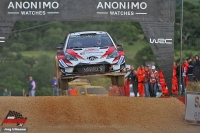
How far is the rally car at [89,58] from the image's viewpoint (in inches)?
757

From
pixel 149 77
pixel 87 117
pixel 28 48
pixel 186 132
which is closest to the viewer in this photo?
pixel 186 132

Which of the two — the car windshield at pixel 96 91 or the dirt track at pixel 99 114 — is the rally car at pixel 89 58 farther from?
the car windshield at pixel 96 91

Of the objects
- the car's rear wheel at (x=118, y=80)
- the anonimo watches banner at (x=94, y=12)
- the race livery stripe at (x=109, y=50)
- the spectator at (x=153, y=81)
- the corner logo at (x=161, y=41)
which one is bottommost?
the spectator at (x=153, y=81)

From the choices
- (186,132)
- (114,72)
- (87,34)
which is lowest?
(186,132)

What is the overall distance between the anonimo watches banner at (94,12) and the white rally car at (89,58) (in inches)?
35.8

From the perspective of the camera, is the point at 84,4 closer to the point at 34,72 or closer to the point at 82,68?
the point at 82,68

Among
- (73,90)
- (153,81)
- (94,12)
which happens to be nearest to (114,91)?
(73,90)

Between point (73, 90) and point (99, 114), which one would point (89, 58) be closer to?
point (99, 114)

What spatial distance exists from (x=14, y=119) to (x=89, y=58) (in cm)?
315

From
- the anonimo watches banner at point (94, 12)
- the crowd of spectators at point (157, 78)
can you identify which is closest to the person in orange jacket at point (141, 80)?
the crowd of spectators at point (157, 78)

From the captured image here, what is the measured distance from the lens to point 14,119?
18641 millimetres

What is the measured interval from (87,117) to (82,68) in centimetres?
163

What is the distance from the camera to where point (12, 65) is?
3894 centimetres

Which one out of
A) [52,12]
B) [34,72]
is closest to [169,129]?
[52,12]
